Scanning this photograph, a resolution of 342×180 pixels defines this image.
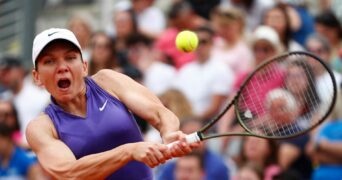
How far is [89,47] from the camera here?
13.1 meters

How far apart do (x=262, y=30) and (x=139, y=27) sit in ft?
7.47

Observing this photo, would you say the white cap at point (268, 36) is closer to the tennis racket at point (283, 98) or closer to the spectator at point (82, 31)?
the tennis racket at point (283, 98)

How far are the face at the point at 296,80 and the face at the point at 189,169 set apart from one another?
1.26 metres

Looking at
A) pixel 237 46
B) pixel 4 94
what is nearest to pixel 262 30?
pixel 237 46

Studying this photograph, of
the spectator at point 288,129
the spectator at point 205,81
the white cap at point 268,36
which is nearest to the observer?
the spectator at point 288,129

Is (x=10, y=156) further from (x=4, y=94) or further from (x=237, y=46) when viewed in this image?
(x=237, y=46)

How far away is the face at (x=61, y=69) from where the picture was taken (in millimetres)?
6953

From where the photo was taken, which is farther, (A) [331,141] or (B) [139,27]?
(B) [139,27]

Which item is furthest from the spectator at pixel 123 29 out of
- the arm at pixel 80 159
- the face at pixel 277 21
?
the arm at pixel 80 159

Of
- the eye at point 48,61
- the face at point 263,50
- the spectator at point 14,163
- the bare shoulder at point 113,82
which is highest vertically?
the eye at point 48,61

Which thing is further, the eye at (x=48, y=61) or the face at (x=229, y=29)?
the face at (x=229, y=29)

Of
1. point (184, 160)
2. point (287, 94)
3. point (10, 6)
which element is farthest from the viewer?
point (10, 6)

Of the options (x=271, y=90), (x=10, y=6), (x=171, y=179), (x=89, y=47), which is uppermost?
(x=10, y=6)

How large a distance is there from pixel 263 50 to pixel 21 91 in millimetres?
3369
